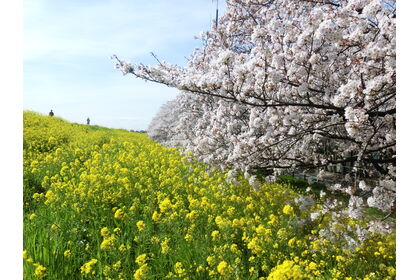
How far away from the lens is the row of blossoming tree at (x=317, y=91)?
7.45 ft

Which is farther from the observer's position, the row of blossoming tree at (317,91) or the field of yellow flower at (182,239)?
the field of yellow flower at (182,239)

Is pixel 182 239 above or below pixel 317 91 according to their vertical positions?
below

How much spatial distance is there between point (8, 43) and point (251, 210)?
2.72 metres

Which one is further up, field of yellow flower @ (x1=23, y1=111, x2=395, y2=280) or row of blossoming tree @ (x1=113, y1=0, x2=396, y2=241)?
row of blossoming tree @ (x1=113, y1=0, x2=396, y2=241)

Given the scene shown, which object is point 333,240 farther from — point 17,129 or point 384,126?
point 17,129

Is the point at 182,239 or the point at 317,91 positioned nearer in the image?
the point at 317,91

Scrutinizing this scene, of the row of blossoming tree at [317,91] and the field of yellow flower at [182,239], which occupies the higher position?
the row of blossoming tree at [317,91]

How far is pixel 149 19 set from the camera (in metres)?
3.03

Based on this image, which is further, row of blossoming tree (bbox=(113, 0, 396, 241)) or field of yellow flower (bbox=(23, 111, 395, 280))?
field of yellow flower (bbox=(23, 111, 395, 280))

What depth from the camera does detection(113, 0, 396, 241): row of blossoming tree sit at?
7.45 feet

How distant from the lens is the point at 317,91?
278cm
